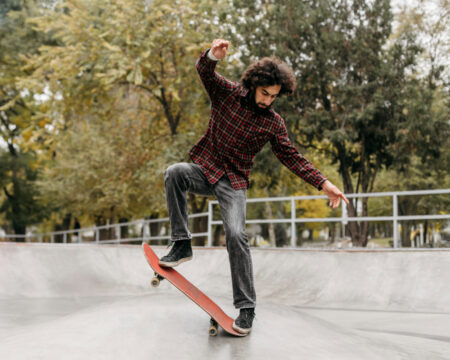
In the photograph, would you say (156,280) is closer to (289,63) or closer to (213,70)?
(213,70)

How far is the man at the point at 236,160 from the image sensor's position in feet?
11.5

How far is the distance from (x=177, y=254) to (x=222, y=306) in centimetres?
73

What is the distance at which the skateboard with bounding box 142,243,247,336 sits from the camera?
138 inches

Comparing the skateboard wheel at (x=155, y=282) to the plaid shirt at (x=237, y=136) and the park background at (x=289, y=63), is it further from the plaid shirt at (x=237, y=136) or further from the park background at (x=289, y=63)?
the park background at (x=289, y=63)

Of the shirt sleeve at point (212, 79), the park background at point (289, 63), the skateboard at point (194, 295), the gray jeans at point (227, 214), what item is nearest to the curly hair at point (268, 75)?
the shirt sleeve at point (212, 79)

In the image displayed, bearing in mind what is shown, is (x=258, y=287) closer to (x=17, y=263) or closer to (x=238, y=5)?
(x=17, y=263)

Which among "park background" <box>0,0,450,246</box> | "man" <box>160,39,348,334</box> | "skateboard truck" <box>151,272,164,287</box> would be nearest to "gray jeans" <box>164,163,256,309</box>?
"man" <box>160,39,348,334</box>

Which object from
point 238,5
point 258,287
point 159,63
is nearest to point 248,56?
point 238,5

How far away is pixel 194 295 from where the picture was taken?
11.8 ft

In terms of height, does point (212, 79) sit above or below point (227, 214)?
above

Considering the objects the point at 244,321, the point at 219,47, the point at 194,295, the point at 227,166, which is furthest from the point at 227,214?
the point at 219,47

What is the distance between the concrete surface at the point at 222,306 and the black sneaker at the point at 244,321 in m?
0.07

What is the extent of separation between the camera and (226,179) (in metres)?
3.68

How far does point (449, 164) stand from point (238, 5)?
870 cm
